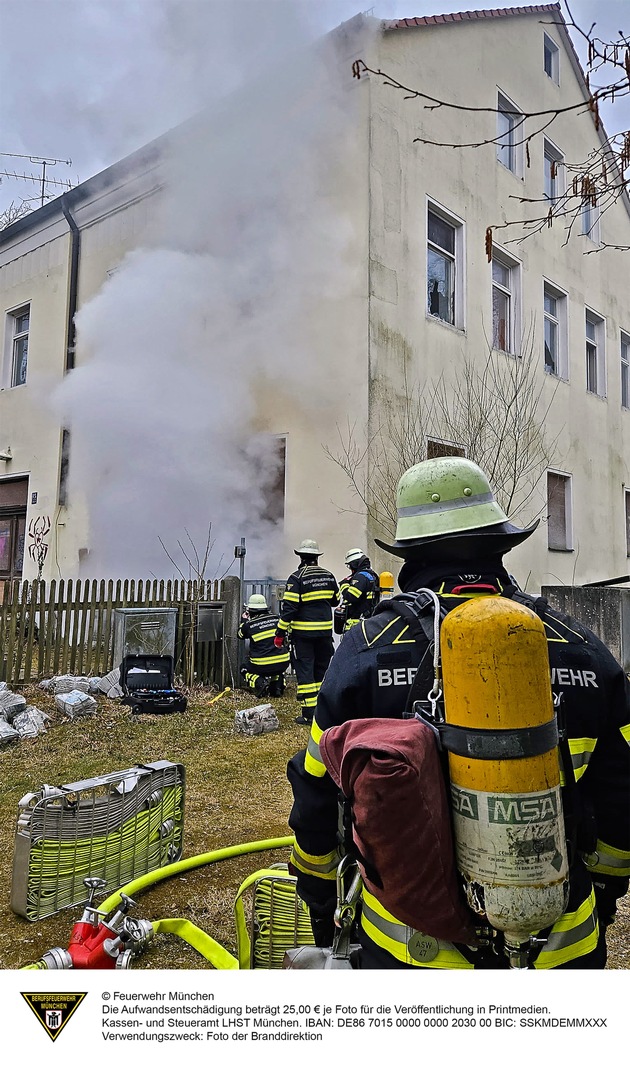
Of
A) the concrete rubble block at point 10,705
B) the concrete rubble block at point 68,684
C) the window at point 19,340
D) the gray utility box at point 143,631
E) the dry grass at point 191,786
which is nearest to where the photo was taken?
the dry grass at point 191,786

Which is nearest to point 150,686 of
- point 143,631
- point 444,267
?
point 143,631

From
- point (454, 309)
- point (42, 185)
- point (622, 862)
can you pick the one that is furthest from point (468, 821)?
point (42, 185)

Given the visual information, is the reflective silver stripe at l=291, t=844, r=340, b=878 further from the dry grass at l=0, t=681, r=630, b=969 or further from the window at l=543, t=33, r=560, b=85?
the window at l=543, t=33, r=560, b=85

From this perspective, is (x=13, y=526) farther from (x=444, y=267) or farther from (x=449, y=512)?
(x=449, y=512)

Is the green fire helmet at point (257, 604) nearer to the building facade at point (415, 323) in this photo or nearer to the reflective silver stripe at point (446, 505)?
the building facade at point (415, 323)

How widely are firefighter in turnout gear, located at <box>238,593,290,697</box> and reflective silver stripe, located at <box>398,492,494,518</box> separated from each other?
5665mm

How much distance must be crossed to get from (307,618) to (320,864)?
16.0 ft

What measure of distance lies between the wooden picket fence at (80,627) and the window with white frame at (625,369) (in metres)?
10.8

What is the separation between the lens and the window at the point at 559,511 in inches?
462

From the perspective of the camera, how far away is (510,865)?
3.72 feet

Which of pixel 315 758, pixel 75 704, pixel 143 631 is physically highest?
pixel 315 758

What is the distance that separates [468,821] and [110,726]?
5731mm

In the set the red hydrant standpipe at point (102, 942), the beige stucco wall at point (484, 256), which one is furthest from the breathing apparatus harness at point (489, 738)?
the beige stucco wall at point (484, 256)

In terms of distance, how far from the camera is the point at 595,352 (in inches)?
546
